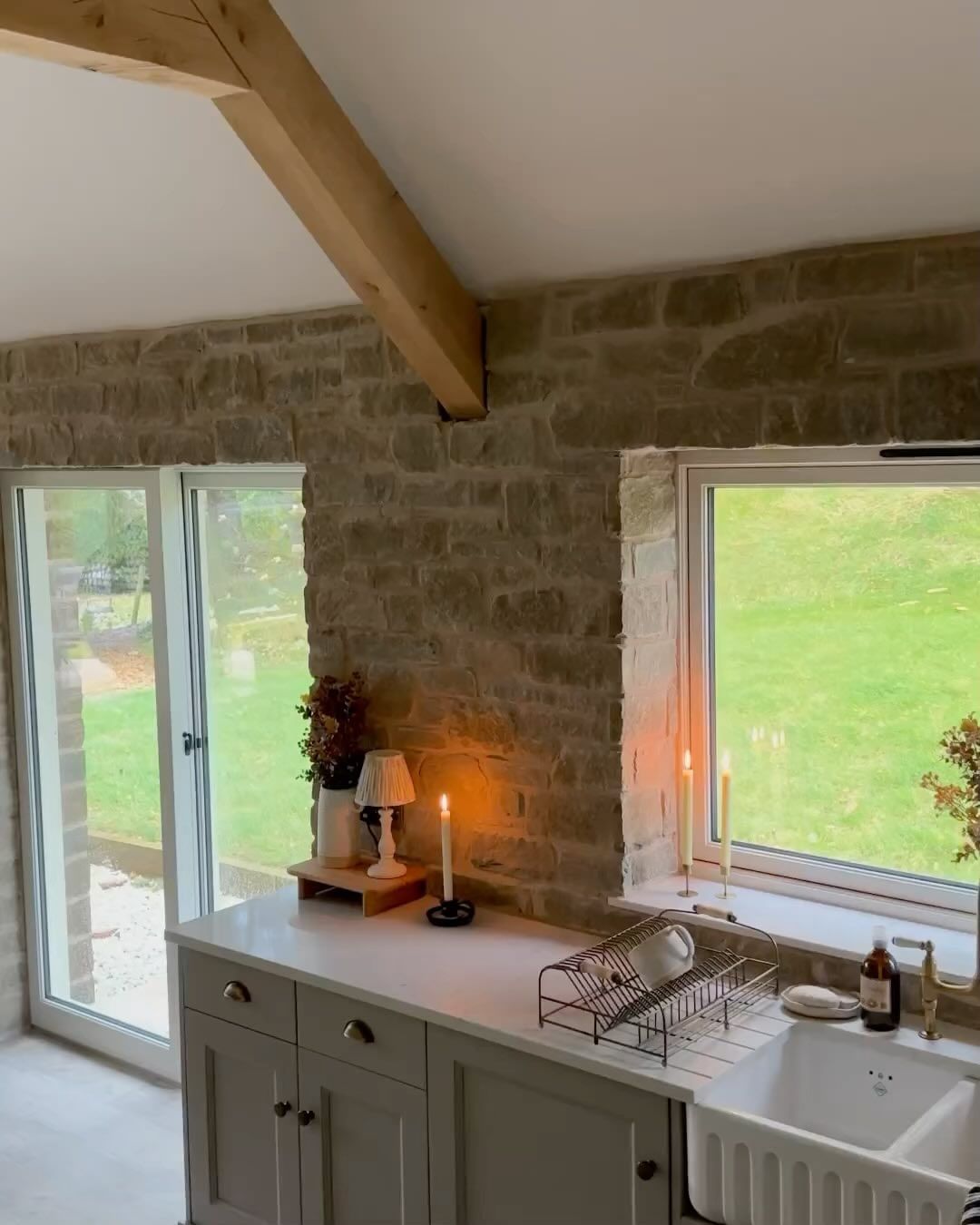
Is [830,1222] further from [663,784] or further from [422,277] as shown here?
[422,277]

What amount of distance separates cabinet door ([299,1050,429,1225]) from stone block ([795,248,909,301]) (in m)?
1.72

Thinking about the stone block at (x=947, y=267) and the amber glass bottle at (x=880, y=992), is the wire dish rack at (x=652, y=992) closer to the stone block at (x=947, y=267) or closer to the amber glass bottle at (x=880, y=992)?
the amber glass bottle at (x=880, y=992)

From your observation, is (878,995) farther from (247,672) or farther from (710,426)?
(247,672)

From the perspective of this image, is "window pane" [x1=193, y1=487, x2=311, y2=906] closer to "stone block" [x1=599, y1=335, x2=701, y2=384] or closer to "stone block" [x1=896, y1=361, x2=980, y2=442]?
"stone block" [x1=599, y1=335, x2=701, y2=384]

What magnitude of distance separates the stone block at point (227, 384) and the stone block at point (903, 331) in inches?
64.3

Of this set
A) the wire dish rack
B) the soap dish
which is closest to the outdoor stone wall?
the wire dish rack

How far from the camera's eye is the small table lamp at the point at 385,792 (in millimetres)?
3164

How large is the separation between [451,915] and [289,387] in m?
1.38

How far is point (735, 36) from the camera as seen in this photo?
2.12 metres

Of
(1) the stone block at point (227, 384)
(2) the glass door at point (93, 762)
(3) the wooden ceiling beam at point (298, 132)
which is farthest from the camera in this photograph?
(2) the glass door at point (93, 762)

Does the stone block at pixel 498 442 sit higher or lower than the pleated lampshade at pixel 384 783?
higher

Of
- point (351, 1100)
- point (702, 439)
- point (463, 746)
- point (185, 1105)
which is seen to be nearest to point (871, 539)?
point (702, 439)

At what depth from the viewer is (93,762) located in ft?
14.8

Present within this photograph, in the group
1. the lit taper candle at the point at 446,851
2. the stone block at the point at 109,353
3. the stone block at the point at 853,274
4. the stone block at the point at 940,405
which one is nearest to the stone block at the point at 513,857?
the lit taper candle at the point at 446,851
